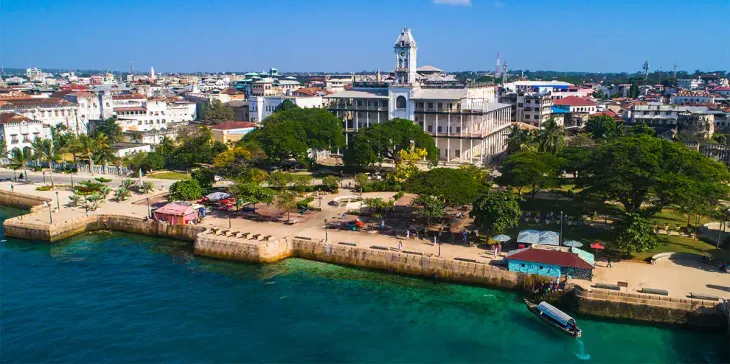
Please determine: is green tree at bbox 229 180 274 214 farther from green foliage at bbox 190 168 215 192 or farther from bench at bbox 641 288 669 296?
bench at bbox 641 288 669 296

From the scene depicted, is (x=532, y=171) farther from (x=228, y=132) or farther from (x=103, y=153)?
(x=228, y=132)

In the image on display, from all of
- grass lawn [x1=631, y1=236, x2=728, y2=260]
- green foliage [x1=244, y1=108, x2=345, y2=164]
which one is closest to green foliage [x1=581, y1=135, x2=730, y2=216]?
grass lawn [x1=631, y1=236, x2=728, y2=260]

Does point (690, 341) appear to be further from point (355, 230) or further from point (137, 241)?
point (137, 241)

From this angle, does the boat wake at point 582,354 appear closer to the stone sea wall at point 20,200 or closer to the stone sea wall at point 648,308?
the stone sea wall at point 648,308

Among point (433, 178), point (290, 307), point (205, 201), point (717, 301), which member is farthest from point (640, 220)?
point (205, 201)

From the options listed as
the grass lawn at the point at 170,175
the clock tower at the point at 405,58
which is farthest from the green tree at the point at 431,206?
the clock tower at the point at 405,58

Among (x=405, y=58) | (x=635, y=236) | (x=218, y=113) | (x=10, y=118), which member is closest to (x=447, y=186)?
(x=635, y=236)
